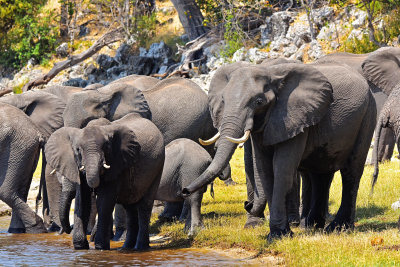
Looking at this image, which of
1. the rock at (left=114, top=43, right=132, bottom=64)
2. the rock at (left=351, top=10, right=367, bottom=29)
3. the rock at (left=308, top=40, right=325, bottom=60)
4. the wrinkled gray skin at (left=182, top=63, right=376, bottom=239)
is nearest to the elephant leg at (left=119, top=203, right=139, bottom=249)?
the wrinkled gray skin at (left=182, top=63, right=376, bottom=239)

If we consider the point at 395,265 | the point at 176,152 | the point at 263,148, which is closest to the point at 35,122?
the point at 176,152

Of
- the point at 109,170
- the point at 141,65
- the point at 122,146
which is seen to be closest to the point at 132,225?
the point at 109,170

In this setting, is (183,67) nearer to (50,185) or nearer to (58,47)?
(58,47)

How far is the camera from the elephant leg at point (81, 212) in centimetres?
905

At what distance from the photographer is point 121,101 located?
11.7 m

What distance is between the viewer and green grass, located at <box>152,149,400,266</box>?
7691 millimetres

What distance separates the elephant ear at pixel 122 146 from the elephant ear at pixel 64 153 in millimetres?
437

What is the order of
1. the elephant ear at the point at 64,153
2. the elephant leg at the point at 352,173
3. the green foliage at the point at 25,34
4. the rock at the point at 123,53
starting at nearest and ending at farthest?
the elephant ear at the point at 64,153 → the elephant leg at the point at 352,173 → the rock at the point at 123,53 → the green foliage at the point at 25,34

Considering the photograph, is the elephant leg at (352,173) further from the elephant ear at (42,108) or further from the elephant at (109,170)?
the elephant ear at (42,108)

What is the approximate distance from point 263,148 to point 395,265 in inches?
89.4

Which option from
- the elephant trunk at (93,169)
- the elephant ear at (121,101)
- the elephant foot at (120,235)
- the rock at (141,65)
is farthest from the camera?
the rock at (141,65)

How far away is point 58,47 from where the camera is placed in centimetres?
3095

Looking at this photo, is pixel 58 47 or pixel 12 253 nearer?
pixel 12 253

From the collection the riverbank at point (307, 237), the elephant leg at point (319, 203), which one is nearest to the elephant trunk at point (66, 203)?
the riverbank at point (307, 237)
